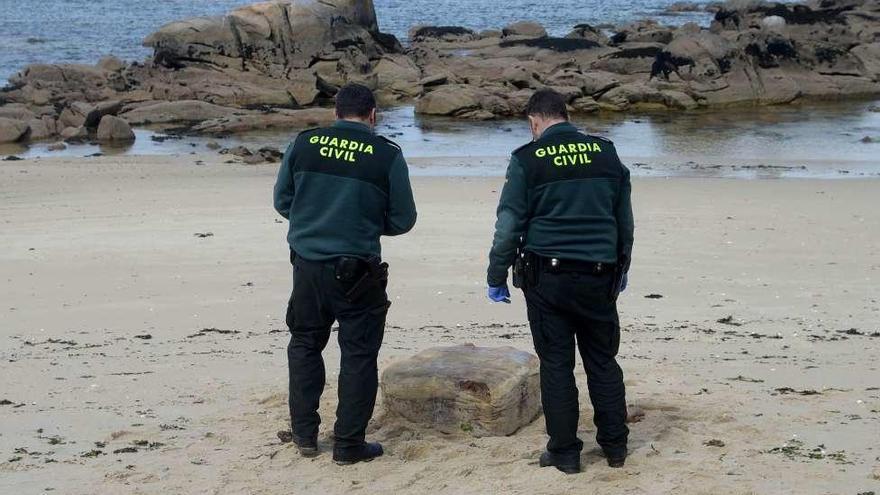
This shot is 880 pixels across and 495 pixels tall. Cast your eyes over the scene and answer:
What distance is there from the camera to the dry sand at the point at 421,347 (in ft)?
17.3

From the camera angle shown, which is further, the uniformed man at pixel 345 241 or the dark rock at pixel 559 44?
the dark rock at pixel 559 44

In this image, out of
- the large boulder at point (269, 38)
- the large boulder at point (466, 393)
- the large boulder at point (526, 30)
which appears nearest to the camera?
the large boulder at point (466, 393)

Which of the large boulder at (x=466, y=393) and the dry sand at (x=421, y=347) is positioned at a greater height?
the large boulder at (x=466, y=393)

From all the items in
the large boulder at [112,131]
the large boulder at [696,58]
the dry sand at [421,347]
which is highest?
the dry sand at [421,347]

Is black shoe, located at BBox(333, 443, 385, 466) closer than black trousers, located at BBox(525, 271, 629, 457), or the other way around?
black trousers, located at BBox(525, 271, 629, 457)

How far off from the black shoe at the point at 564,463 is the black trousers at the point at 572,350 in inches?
1.1

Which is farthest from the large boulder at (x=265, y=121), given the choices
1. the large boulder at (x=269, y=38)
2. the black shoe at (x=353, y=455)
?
the black shoe at (x=353, y=455)

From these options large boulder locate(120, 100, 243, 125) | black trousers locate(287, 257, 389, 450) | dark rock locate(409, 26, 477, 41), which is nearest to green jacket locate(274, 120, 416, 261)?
black trousers locate(287, 257, 389, 450)

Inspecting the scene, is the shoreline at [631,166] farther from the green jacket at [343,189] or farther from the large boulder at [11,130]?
the green jacket at [343,189]

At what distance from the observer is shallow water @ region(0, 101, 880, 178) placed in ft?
66.1

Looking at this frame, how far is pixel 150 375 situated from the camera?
6.88 m

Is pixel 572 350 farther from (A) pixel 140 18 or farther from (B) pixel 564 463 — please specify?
(A) pixel 140 18

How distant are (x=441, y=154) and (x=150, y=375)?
15.7m

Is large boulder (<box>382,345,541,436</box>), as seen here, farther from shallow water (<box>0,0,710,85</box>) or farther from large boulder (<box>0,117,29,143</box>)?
shallow water (<box>0,0,710,85</box>)
